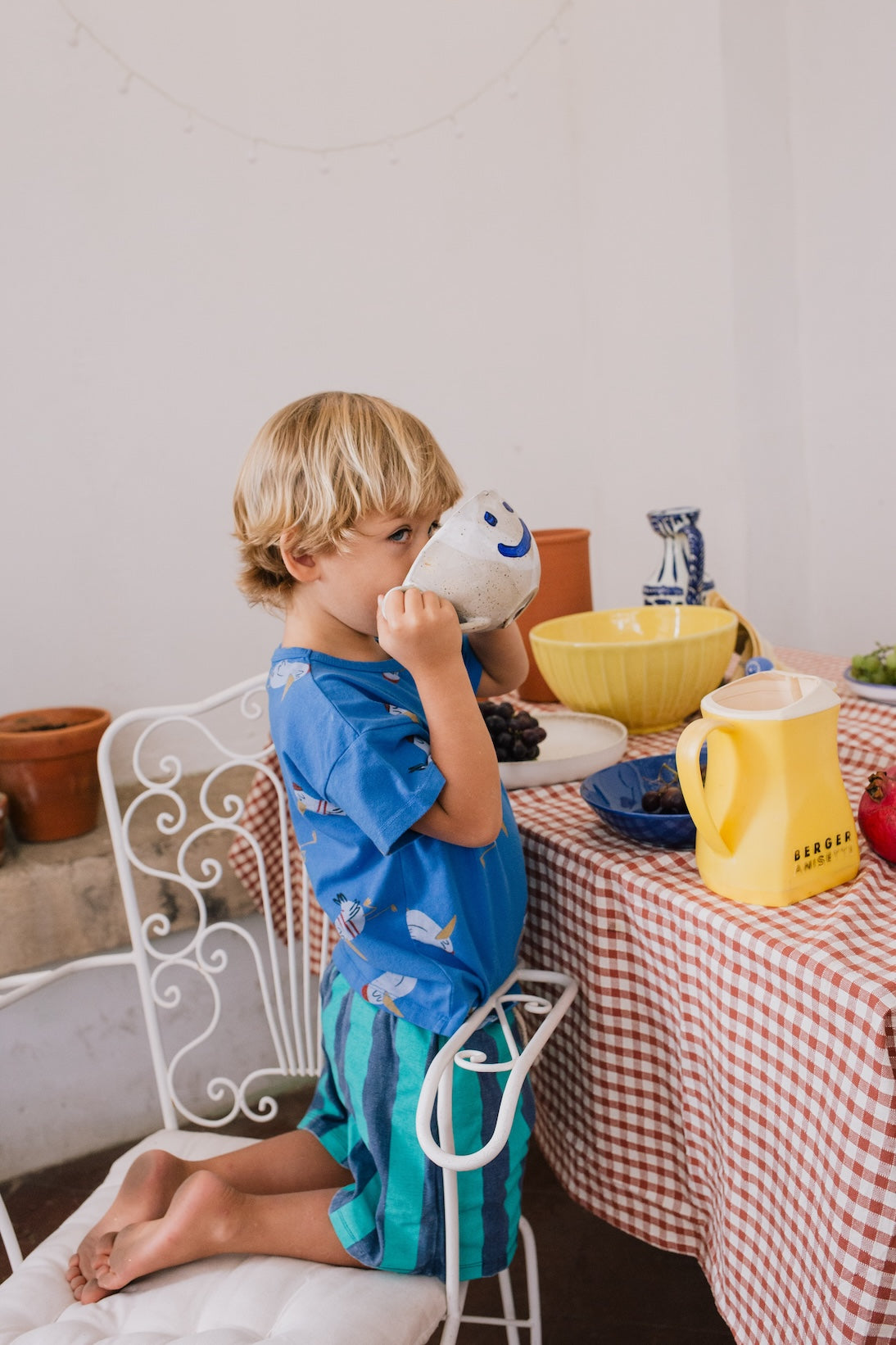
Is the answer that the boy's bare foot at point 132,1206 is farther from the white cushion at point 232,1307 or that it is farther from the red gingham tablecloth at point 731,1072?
the red gingham tablecloth at point 731,1072

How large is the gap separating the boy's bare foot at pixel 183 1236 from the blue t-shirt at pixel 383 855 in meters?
0.22

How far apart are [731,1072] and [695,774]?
10.0 inches

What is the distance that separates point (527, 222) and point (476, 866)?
1961 mm

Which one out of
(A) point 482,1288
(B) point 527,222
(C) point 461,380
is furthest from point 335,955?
(B) point 527,222

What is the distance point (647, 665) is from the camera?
127 cm

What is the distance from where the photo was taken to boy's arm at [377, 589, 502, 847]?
0.84 meters

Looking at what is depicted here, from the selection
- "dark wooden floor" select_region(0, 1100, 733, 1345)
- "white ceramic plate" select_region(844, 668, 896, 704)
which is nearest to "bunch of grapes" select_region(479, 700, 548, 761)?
"white ceramic plate" select_region(844, 668, 896, 704)

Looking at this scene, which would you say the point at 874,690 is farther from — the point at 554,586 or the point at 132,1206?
the point at 132,1206

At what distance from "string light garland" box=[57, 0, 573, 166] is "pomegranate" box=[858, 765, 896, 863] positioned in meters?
1.91

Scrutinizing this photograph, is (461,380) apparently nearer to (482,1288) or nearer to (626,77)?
(626,77)

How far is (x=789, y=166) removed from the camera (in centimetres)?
198

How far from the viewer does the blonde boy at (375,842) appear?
0.85m

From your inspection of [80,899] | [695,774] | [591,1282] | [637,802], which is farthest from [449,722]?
[80,899]

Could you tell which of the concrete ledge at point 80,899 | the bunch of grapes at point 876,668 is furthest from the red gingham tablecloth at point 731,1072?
the concrete ledge at point 80,899
